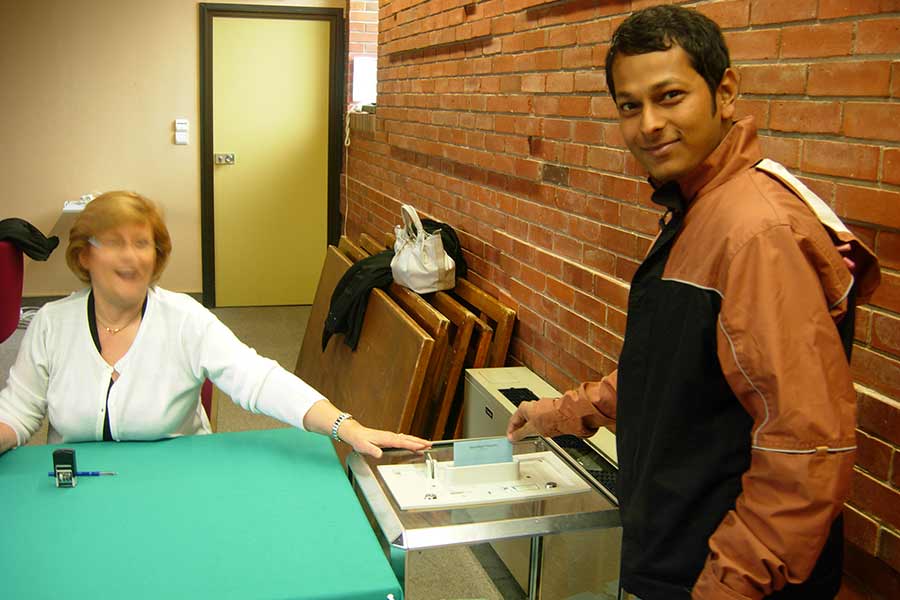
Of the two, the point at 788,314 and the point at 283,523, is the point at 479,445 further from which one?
the point at 788,314

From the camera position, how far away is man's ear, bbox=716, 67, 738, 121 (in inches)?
53.4

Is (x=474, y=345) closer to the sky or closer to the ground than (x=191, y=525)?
closer to the ground

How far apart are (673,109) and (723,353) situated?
395mm

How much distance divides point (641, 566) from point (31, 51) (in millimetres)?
6192

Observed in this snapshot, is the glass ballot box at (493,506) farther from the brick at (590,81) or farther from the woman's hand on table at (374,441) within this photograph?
the brick at (590,81)

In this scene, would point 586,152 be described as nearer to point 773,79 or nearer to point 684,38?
point 773,79

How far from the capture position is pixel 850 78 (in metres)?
1.64

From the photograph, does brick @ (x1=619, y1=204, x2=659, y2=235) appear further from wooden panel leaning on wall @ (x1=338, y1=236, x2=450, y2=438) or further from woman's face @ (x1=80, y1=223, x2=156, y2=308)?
woman's face @ (x1=80, y1=223, x2=156, y2=308)

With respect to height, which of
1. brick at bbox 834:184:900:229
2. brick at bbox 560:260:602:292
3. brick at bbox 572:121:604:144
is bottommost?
brick at bbox 560:260:602:292

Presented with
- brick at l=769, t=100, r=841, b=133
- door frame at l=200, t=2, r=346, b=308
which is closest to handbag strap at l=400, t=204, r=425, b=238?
brick at l=769, t=100, r=841, b=133

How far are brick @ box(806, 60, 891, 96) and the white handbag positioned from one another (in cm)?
203

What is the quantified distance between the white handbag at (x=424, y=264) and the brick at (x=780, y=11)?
6.13 feet

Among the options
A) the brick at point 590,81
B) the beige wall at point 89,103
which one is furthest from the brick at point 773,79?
the beige wall at point 89,103

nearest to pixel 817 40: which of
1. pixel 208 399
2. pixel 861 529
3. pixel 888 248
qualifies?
pixel 888 248
